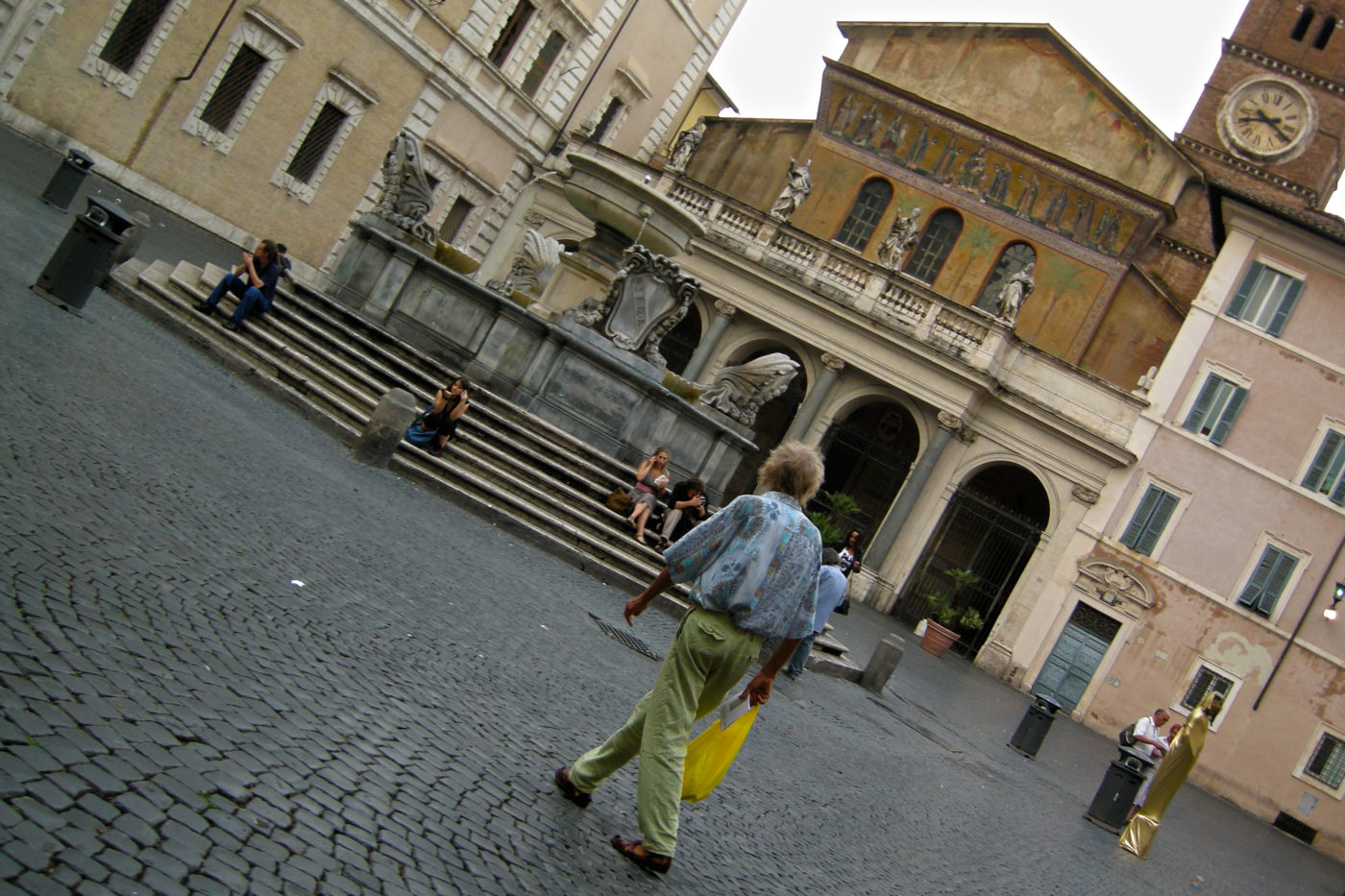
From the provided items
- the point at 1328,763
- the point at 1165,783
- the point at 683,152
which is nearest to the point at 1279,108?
the point at 683,152

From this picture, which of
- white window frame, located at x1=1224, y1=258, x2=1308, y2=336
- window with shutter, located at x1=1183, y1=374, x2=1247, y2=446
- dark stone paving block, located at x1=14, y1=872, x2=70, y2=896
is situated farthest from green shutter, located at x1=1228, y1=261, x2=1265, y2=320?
dark stone paving block, located at x1=14, y1=872, x2=70, y2=896

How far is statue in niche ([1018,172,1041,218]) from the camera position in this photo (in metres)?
29.3

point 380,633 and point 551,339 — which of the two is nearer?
point 380,633

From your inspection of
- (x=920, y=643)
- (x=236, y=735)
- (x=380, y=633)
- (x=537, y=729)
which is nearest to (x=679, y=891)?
(x=537, y=729)

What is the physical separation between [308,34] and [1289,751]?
25.3 metres

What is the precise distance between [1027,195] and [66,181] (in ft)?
75.4

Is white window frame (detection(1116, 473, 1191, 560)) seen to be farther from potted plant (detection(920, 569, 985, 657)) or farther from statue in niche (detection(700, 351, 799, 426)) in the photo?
statue in niche (detection(700, 351, 799, 426))

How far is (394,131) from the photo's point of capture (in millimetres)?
24266

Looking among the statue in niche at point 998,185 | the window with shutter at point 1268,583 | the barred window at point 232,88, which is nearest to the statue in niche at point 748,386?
the barred window at point 232,88

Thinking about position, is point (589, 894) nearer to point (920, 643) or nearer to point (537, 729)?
point (537, 729)

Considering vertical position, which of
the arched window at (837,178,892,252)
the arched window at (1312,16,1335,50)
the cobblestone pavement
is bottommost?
the cobblestone pavement

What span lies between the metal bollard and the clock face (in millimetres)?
42190

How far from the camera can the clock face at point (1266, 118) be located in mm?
42250

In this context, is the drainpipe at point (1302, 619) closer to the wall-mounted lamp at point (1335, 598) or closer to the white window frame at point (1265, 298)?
the wall-mounted lamp at point (1335, 598)
